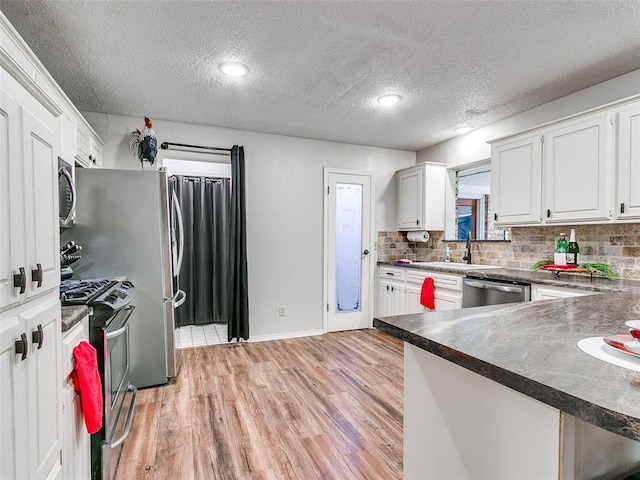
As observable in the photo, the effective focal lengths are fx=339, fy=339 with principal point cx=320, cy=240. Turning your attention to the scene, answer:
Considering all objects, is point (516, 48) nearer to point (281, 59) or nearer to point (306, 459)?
point (281, 59)

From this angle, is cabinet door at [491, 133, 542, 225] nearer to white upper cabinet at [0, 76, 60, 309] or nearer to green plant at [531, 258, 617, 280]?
green plant at [531, 258, 617, 280]

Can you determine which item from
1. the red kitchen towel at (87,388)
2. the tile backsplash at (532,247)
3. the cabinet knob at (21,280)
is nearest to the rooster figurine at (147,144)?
the red kitchen towel at (87,388)

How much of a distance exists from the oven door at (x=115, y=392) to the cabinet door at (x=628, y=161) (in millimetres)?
3235

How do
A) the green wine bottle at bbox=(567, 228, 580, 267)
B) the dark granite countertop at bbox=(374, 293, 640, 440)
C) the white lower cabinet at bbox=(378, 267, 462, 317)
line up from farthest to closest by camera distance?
1. the white lower cabinet at bbox=(378, 267, 462, 317)
2. the green wine bottle at bbox=(567, 228, 580, 267)
3. the dark granite countertop at bbox=(374, 293, 640, 440)

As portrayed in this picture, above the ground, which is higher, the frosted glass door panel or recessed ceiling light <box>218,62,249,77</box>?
recessed ceiling light <box>218,62,249,77</box>

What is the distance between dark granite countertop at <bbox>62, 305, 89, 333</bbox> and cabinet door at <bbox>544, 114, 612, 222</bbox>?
10.5ft

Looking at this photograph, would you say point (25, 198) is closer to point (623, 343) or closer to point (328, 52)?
point (623, 343)

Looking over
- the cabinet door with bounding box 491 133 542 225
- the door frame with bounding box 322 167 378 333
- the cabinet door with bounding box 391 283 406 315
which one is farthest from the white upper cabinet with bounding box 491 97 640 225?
the door frame with bounding box 322 167 378 333

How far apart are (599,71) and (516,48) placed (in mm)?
849

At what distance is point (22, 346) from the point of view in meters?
0.88

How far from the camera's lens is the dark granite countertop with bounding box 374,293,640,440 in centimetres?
58

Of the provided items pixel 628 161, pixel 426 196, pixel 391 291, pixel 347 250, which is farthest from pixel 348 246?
pixel 628 161

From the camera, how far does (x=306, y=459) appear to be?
1815 millimetres

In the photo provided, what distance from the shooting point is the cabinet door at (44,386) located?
36.7 inches
